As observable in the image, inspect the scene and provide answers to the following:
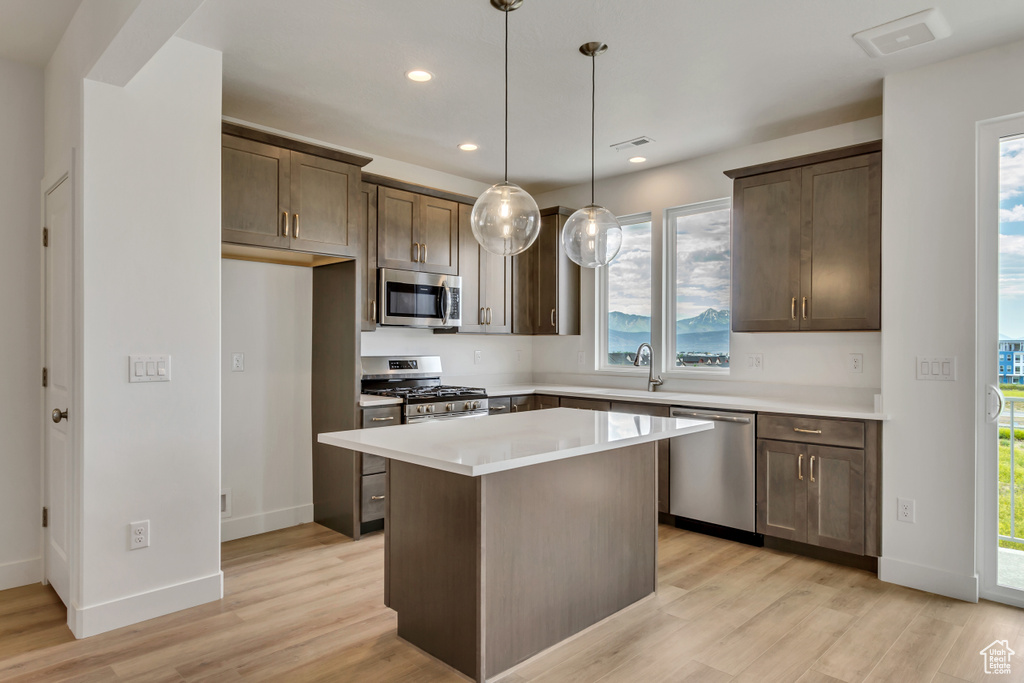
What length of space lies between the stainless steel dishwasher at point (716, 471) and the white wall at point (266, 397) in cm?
254

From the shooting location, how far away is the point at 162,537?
107 inches

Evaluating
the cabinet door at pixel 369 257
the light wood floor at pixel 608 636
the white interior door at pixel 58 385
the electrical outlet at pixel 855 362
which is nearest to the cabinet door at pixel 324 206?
the cabinet door at pixel 369 257

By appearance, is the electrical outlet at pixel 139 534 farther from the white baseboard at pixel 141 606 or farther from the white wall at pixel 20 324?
the white wall at pixel 20 324

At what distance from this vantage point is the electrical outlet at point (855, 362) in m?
3.70

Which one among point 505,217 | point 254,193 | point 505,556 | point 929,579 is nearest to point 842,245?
point 929,579

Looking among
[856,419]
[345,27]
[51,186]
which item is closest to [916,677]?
[856,419]

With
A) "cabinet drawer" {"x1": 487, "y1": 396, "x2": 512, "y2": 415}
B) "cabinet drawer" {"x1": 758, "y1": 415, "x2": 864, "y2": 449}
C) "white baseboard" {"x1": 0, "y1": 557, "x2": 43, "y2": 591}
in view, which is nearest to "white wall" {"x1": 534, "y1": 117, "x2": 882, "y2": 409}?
"cabinet drawer" {"x1": 758, "y1": 415, "x2": 864, "y2": 449}

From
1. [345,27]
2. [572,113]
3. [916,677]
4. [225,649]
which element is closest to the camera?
[916,677]

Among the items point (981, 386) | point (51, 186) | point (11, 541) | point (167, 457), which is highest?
point (51, 186)

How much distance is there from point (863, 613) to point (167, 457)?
3.27 metres

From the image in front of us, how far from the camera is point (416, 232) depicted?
4.35 meters

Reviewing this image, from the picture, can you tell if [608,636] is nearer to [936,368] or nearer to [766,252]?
[936,368]

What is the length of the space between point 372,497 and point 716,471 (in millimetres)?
2197

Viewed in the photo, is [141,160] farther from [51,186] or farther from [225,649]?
[225,649]
